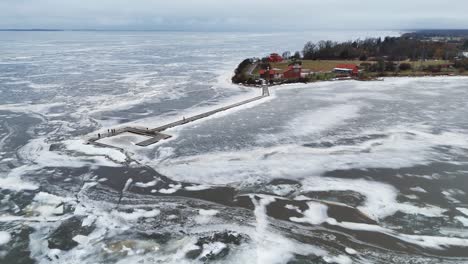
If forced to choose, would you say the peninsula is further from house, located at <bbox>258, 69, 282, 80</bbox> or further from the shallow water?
the shallow water

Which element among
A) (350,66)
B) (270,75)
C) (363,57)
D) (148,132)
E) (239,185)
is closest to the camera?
(239,185)

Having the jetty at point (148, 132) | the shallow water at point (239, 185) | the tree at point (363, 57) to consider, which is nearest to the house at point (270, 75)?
the shallow water at point (239, 185)

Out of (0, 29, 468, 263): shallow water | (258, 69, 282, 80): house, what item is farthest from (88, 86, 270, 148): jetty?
(258, 69, 282, 80): house

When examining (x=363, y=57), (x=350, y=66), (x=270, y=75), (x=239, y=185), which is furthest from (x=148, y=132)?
(x=363, y=57)

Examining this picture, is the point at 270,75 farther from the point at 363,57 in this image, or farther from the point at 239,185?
the point at 363,57

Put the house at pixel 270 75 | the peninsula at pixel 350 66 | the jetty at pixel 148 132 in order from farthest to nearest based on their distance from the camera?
the peninsula at pixel 350 66 < the house at pixel 270 75 < the jetty at pixel 148 132

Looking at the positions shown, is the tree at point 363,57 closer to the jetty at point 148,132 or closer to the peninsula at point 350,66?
the peninsula at point 350,66

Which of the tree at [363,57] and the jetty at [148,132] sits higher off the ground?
the tree at [363,57]

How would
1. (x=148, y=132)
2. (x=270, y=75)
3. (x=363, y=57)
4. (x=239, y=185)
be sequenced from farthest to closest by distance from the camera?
(x=363, y=57), (x=270, y=75), (x=148, y=132), (x=239, y=185)

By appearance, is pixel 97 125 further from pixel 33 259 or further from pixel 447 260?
pixel 447 260
